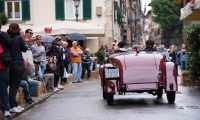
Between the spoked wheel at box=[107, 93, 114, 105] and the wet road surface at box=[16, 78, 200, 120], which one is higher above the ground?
the spoked wheel at box=[107, 93, 114, 105]

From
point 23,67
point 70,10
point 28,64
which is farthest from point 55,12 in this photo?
point 23,67

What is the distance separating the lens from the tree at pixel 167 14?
80312mm

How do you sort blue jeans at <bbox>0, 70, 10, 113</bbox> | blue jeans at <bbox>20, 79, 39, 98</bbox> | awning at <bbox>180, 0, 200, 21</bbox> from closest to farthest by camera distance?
1. blue jeans at <bbox>0, 70, 10, 113</bbox>
2. blue jeans at <bbox>20, 79, 39, 98</bbox>
3. awning at <bbox>180, 0, 200, 21</bbox>

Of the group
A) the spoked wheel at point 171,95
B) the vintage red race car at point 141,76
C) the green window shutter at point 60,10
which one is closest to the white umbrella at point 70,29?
the green window shutter at point 60,10

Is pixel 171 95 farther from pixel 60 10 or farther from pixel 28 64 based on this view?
pixel 60 10

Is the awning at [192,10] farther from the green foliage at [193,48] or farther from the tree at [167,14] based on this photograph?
the tree at [167,14]

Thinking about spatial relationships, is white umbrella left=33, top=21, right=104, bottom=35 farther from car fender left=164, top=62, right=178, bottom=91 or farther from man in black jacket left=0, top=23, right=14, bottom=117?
man in black jacket left=0, top=23, right=14, bottom=117

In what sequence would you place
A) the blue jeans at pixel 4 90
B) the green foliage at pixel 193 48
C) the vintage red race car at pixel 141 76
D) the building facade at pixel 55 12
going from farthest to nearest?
the building facade at pixel 55 12
the green foliage at pixel 193 48
the vintage red race car at pixel 141 76
the blue jeans at pixel 4 90

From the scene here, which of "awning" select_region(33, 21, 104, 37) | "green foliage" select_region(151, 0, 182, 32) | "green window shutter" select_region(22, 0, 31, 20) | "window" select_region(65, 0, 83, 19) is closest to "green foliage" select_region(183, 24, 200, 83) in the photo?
"awning" select_region(33, 21, 104, 37)

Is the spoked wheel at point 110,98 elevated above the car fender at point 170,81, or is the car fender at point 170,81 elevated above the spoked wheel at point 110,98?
the car fender at point 170,81

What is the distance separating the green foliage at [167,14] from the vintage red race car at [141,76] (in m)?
69.4

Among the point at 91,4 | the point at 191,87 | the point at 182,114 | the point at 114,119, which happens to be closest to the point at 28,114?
the point at 114,119

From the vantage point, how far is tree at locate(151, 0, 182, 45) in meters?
80.3

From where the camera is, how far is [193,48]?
16219mm
